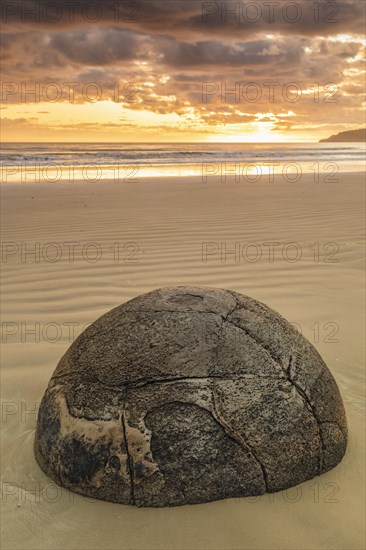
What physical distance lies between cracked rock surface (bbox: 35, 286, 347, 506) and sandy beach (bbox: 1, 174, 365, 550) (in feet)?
0.32

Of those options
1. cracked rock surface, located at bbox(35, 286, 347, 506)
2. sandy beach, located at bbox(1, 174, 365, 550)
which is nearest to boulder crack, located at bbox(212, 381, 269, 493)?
cracked rock surface, located at bbox(35, 286, 347, 506)

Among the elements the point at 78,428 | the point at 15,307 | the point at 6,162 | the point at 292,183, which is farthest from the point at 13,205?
the point at 6,162

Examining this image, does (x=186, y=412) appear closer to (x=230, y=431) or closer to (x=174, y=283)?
(x=230, y=431)

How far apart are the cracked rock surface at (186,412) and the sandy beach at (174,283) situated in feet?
0.32

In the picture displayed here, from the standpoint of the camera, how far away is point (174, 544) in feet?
7.27

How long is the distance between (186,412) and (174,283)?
337cm

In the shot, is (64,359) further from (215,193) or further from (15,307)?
(215,193)

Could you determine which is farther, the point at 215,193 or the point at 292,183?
the point at 292,183

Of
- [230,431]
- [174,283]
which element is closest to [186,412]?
[230,431]

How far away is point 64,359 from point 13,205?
8.41 metres

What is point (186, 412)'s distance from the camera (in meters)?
2.32

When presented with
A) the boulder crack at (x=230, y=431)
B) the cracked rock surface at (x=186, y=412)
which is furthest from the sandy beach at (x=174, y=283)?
the boulder crack at (x=230, y=431)

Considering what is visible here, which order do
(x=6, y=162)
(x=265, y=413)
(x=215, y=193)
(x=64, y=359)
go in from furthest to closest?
(x=6, y=162), (x=215, y=193), (x=64, y=359), (x=265, y=413)

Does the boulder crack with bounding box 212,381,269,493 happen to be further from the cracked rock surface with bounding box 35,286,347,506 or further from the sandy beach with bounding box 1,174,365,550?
the sandy beach with bounding box 1,174,365,550
